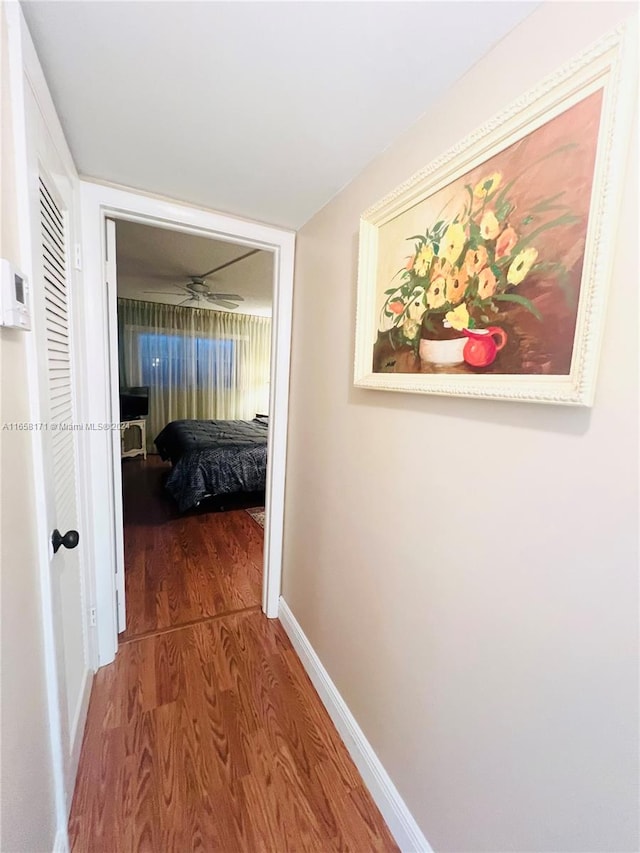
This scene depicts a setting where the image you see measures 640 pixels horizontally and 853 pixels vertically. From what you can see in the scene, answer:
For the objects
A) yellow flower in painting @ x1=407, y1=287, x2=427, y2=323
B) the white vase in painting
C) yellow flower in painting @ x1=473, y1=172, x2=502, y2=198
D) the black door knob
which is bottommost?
the black door knob

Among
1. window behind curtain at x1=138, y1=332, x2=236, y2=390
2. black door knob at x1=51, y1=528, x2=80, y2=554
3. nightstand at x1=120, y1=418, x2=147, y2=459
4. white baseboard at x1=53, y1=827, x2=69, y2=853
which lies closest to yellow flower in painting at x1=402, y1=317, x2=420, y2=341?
black door knob at x1=51, y1=528, x2=80, y2=554

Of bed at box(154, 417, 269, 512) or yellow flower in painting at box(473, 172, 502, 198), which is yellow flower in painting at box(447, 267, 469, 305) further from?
bed at box(154, 417, 269, 512)

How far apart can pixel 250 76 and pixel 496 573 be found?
55.0 inches

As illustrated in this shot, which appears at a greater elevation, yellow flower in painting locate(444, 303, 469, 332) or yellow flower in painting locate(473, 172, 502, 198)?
yellow flower in painting locate(473, 172, 502, 198)

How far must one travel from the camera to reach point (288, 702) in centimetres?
154

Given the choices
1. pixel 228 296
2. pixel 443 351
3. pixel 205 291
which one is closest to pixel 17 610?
pixel 443 351

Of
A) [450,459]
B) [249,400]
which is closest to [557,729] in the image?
[450,459]

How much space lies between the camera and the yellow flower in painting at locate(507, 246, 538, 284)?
0.72 meters

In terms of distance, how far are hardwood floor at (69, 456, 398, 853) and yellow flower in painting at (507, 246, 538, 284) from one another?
167 cm

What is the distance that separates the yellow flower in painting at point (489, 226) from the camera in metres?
0.79

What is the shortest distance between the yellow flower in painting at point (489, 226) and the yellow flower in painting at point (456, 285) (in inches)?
3.3

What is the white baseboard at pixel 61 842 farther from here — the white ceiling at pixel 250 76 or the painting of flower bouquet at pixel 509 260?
the white ceiling at pixel 250 76

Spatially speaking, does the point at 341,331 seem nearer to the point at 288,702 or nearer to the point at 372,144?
the point at 372,144

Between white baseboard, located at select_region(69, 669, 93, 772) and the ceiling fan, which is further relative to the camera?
the ceiling fan
